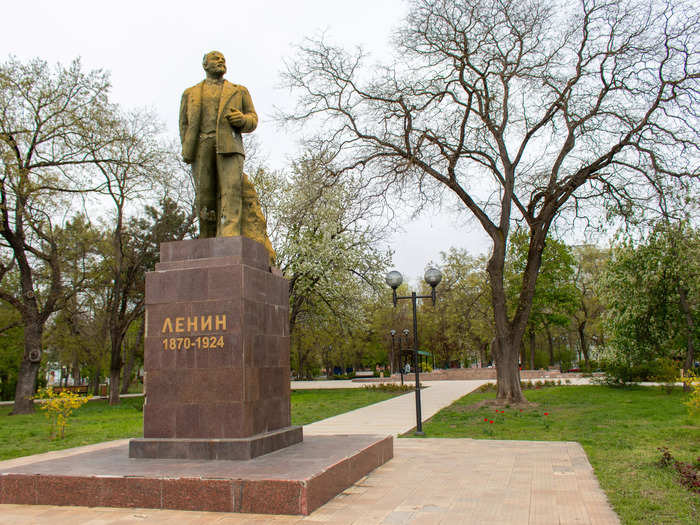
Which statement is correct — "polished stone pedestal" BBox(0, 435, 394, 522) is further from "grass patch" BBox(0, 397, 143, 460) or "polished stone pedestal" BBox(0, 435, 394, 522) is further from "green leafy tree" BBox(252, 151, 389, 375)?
"green leafy tree" BBox(252, 151, 389, 375)

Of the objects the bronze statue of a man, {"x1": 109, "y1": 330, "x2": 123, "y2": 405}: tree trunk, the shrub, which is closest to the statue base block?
the bronze statue of a man

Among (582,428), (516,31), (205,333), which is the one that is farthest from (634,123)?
(205,333)

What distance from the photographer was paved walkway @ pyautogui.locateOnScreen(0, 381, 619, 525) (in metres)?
5.04

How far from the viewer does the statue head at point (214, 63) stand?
806 cm

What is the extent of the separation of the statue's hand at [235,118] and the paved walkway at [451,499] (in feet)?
16.4

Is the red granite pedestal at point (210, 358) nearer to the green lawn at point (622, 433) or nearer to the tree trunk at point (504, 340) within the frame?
the green lawn at point (622, 433)

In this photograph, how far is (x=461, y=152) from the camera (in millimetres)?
17281

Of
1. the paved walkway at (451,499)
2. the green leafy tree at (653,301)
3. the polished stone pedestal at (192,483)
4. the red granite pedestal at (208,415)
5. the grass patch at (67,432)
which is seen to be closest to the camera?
the paved walkway at (451,499)

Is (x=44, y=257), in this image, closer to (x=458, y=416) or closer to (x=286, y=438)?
(x=458, y=416)

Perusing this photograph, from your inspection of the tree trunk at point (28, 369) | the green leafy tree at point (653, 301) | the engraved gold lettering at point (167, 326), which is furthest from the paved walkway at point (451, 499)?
the tree trunk at point (28, 369)

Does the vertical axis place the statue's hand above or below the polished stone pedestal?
above

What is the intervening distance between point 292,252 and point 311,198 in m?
8.69

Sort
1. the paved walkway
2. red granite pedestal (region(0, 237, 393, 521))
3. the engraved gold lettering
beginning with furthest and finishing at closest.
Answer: the engraved gold lettering → red granite pedestal (region(0, 237, 393, 521)) → the paved walkway

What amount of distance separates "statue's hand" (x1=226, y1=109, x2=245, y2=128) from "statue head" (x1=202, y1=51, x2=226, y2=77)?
2.26ft
